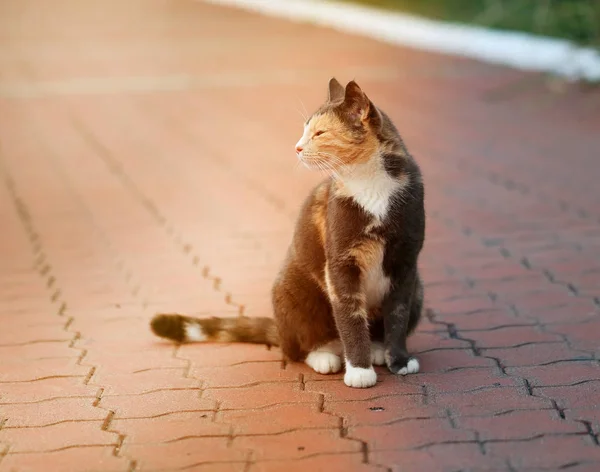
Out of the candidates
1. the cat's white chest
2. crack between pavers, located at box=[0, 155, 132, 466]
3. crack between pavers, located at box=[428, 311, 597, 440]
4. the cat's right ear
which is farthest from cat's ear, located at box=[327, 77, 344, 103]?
crack between pavers, located at box=[0, 155, 132, 466]

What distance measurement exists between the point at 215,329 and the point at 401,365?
0.92 m

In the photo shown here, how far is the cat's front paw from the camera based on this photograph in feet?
13.3

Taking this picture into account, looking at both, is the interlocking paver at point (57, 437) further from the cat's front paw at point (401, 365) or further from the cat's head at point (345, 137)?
the cat's head at point (345, 137)

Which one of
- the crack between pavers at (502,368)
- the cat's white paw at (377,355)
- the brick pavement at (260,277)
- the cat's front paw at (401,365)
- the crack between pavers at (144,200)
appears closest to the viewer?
the brick pavement at (260,277)

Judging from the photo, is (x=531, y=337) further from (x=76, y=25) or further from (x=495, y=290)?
(x=76, y=25)

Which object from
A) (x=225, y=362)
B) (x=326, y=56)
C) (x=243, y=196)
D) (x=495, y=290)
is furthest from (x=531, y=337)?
(x=326, y=56)

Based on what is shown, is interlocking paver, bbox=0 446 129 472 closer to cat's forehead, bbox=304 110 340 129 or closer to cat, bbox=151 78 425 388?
cat, bbox=151 78 425 388

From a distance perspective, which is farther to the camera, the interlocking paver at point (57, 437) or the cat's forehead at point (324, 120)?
the cat's forehead at point (324, 120)

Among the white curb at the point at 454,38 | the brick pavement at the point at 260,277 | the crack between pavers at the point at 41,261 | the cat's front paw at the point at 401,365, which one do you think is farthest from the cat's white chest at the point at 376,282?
the white curb at the point at 454,38

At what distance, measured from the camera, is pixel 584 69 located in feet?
36.9

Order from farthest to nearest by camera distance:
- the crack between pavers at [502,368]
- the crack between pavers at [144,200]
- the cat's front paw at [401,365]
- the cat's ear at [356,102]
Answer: the crack between pavers at [144,200] < the cat's front paw at [401,365] < the cat's ear at [356,102] < the crack between pavers at [502,368]

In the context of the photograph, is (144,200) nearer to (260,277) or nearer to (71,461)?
(260,277)

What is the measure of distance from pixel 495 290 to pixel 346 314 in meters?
1.53

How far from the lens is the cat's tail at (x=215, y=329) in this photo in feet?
14.8
